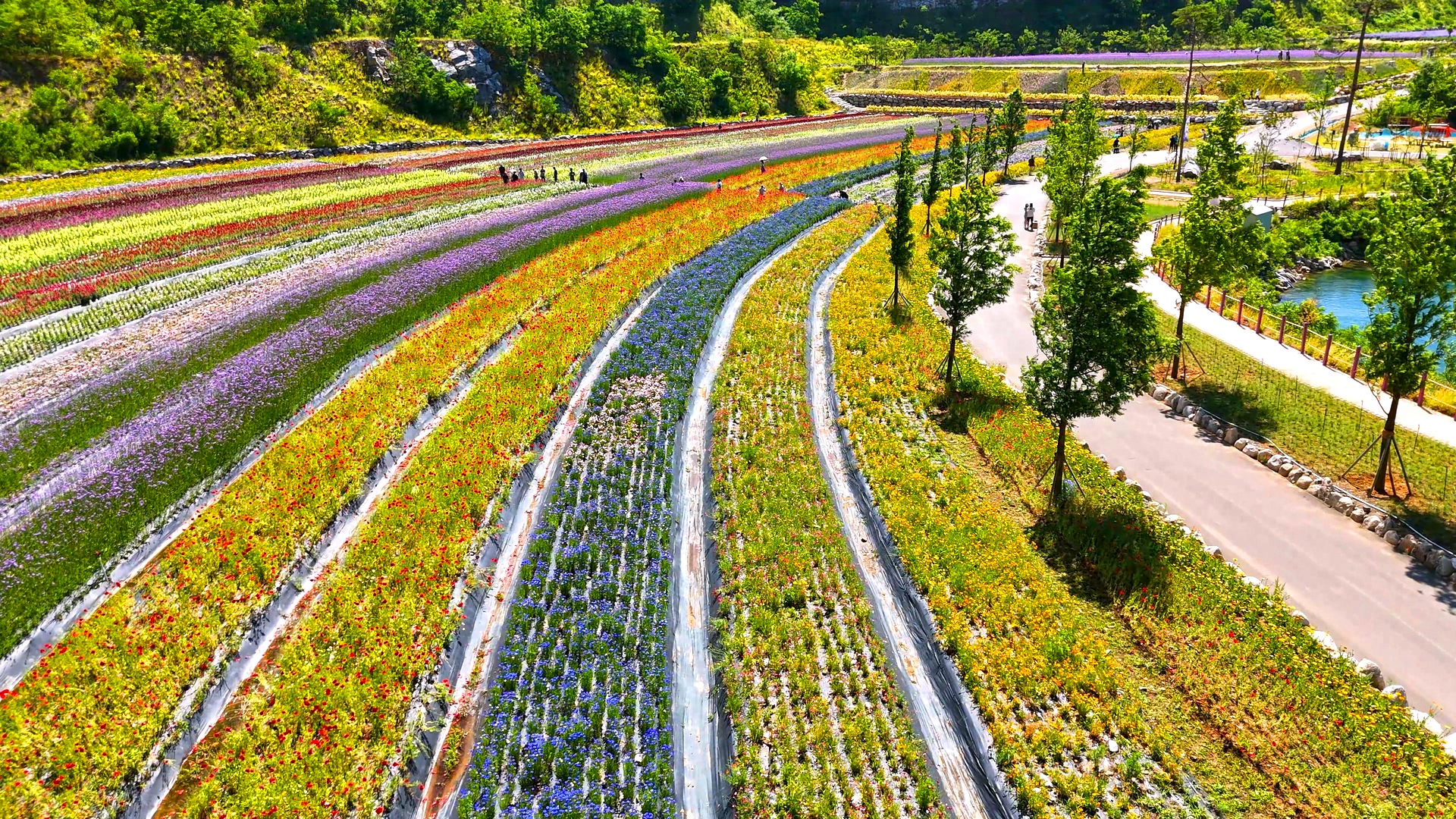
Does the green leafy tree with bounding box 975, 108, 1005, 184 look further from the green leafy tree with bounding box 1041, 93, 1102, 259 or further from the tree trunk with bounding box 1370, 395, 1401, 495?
the tree trunk with bounding box 1370, 395, 1401, 495

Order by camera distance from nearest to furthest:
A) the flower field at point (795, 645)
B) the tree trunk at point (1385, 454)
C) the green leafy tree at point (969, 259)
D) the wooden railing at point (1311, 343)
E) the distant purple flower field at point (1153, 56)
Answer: the flower field at point (795, 645) → the tree trunk at point (1385, 454) → the wooden railing at point (1311, 343) → the green leafy tree at point (969, 259) → the distant purple flower field at point (1153, 56)

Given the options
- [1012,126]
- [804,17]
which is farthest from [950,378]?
[804,17]

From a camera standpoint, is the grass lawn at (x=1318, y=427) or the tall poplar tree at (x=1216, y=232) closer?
the grass lawn at (x=1318, y=427)

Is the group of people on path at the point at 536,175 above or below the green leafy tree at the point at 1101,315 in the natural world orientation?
above

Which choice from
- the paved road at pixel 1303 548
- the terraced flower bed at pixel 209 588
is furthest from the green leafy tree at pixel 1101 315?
the terraced flower bed at pixel 209 588

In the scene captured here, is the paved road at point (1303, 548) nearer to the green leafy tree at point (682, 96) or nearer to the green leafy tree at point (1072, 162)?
the green leafy tree at point (1072, 162)
